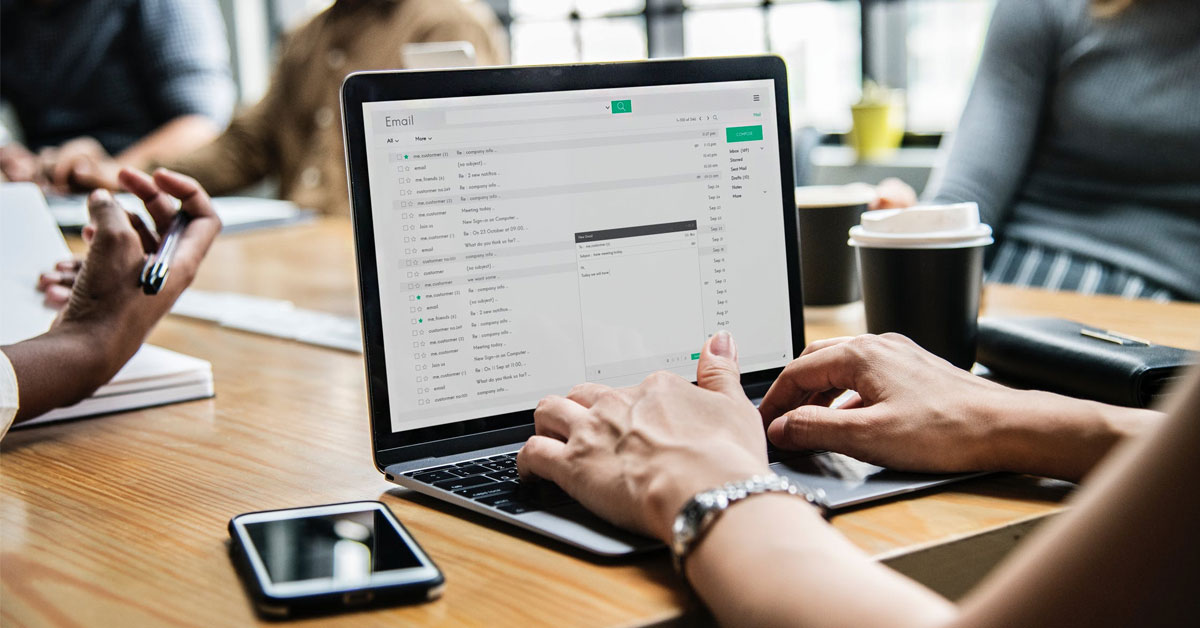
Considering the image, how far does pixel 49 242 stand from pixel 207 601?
74 cm

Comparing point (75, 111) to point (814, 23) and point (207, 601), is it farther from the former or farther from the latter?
point (207, 601)

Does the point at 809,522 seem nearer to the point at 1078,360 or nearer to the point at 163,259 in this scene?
the point at 1078,360

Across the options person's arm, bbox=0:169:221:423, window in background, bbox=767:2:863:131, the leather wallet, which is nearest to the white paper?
person's arm, bbox=0:169:221:423

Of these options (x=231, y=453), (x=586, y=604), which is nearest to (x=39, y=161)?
(x=231, y=453)

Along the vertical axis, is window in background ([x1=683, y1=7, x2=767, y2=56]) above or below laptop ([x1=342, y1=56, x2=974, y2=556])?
above

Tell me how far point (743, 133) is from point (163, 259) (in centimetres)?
50

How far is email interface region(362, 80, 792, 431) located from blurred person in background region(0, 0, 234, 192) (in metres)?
2.42

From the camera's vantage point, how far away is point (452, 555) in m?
0.58

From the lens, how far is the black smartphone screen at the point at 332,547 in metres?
0.53

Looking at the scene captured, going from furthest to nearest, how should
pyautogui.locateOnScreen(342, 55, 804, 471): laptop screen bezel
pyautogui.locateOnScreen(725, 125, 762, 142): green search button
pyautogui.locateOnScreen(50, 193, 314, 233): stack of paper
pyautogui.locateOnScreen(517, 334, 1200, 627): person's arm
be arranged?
pyautogui.locateOnScreen(50, 193, 314, 233): stack of paper < pyautogui.locateOnScreen(725, 125, 762, 142): green search button < pyautogui.locateOnScreen(342, 55, 804, 471): laptop screen bezel < pyautogui.locateOnScreen(517, 334, 1200, 627): person's arm

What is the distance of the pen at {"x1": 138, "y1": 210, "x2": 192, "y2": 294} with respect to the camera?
884mm

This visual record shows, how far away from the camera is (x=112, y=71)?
3096 millimetres

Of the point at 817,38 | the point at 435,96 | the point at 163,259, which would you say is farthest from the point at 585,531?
the point at 817,38

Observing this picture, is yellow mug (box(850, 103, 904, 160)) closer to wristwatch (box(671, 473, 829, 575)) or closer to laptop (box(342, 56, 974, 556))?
laptop (box(342, 56, 974, 556))
